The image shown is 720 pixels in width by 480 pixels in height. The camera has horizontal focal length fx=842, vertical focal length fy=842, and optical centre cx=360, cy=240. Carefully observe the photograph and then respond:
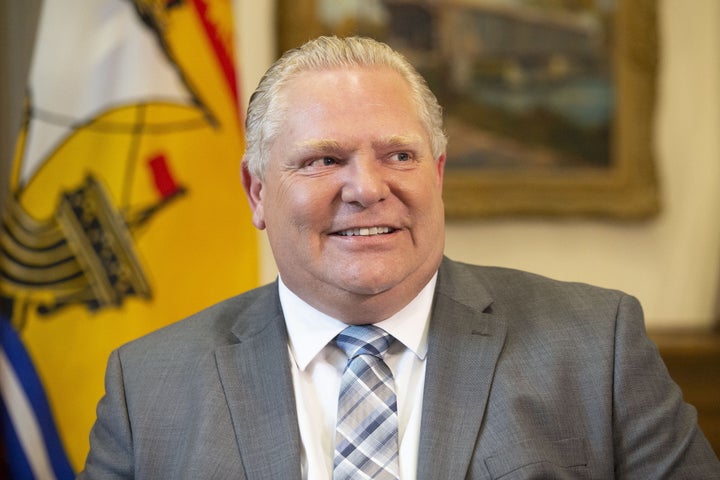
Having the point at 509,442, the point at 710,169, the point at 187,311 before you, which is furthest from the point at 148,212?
the point at 710,169

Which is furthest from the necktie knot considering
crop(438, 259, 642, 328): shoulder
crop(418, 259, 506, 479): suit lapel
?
crop(438, 259, 642, 328): shoulder

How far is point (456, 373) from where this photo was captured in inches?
70.4

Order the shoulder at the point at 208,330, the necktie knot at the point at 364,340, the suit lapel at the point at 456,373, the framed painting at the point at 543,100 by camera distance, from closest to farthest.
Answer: the suit lapel at the point at 456,373, the necktie knot at the point at 364,340, the shoulder at the point at 208,330, the framed painting at the point at 543,100

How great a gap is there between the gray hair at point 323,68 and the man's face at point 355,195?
0.9 inches

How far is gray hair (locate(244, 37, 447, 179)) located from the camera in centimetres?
182

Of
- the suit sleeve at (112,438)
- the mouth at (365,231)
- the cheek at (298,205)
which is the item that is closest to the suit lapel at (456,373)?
the mouth at (365,231)

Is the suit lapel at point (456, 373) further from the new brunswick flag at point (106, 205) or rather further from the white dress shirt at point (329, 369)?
the new brunswick flag at point (106, 205)

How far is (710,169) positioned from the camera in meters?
3.69

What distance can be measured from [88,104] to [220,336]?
116 cm

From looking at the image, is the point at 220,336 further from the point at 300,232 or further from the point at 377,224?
the point at 377,224

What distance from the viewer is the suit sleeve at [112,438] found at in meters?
1.86

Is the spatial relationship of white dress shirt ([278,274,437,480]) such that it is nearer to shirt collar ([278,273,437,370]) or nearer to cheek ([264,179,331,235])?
shirt collar ([278,273,437,370])

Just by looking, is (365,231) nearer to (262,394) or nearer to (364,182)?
(364,182)

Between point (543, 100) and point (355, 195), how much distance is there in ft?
6.96
